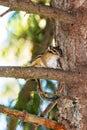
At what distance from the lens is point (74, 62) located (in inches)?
80.2

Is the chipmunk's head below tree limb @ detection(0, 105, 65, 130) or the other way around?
the other way around

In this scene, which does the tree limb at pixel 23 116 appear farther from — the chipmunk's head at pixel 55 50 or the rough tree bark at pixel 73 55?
the chipmunk's head at pixel 55 50

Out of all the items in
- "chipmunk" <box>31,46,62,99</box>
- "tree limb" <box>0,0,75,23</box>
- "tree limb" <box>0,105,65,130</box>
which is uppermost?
"tree limb" <box>0,0,75,23</box>

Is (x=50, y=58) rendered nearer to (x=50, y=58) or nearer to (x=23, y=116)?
(x=50, y=58)

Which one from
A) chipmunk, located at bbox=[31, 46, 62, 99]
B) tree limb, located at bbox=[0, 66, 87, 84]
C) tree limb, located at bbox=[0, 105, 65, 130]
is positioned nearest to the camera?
tree limb, located at bbox=[0, 66, 87, 84]

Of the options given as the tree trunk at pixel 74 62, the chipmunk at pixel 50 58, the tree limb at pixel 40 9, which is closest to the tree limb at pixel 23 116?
the tree trunk at pixel 74 62

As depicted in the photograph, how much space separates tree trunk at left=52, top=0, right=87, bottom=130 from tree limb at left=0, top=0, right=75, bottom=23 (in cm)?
7

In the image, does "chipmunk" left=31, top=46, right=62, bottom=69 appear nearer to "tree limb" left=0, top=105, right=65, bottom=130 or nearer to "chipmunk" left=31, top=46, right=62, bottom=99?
"chipmunk" left=31, top=46, right=62, bottom=99

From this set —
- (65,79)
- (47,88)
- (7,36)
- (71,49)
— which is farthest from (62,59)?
(7,36)

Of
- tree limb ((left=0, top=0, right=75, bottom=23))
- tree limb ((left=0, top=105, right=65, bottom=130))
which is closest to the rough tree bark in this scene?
tree limb ((left=0, top=0, right=75, bottom=23))

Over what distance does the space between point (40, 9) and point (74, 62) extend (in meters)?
0.30

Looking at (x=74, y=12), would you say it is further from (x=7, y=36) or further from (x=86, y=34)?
(x=7, y=36)

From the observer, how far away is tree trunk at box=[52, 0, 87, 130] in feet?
6.53

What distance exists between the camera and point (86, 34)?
80.7 inches
